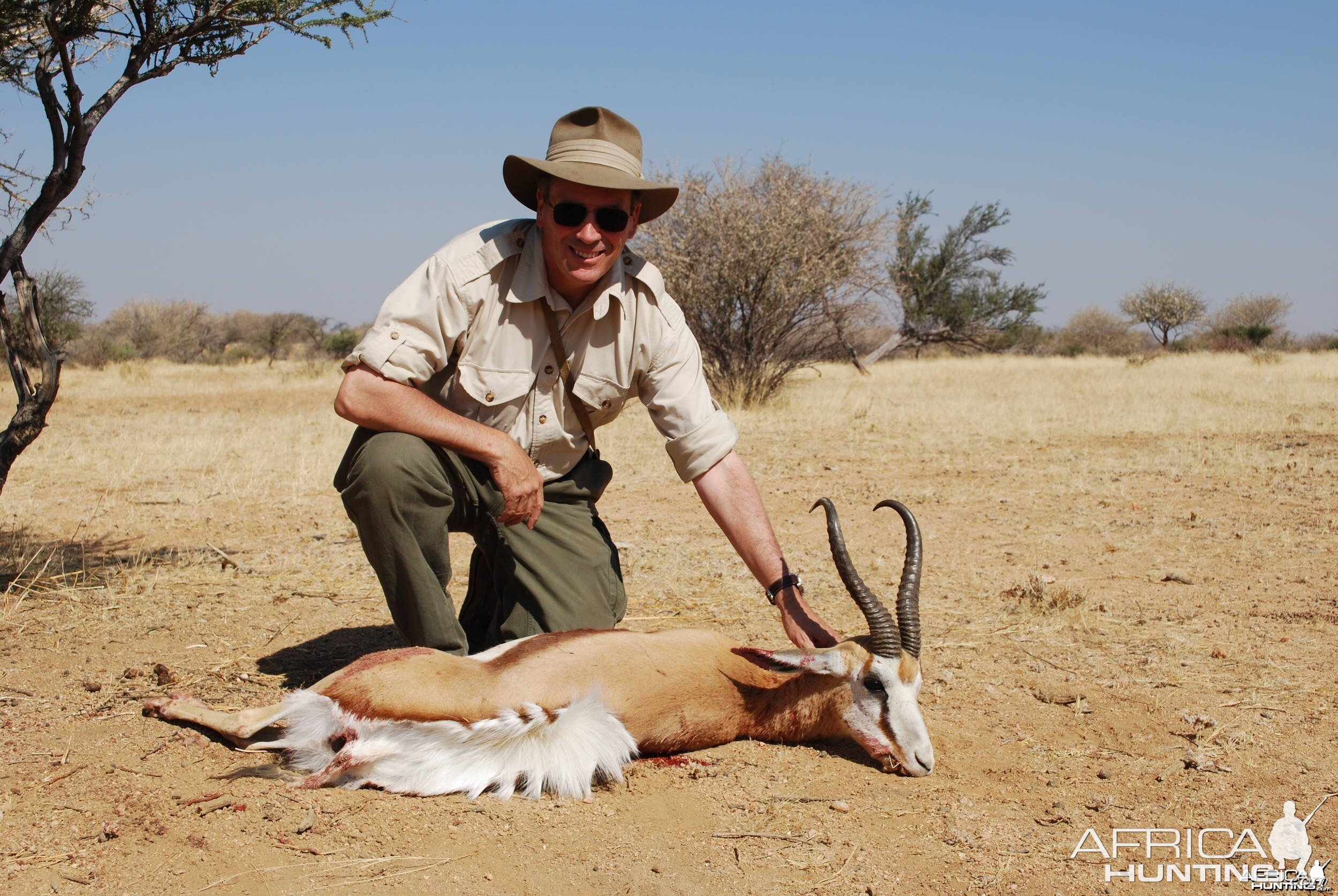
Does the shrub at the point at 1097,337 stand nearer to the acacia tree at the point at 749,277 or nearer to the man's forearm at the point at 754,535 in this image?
the acacia tree at the point at 749,277

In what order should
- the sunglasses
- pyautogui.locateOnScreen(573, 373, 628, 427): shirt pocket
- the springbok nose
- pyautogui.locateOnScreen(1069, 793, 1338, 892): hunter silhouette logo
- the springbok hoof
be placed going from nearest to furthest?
pyautogui.locateOnScreen(1069, 793, 1338, 892): hunter silhouette logo → the springbok nose → the springbok hoof → the sunglasses → pyautogui.locateOnScreen(573, 373, 628, 427): shirt pocket

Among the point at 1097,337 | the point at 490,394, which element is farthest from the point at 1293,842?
the point at 1097,337

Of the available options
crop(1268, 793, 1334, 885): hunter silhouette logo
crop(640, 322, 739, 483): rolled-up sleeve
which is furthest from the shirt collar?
crop(1268, 793, 1334, 885): hunter silhouette logo

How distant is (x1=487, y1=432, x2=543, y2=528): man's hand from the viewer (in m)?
3.47

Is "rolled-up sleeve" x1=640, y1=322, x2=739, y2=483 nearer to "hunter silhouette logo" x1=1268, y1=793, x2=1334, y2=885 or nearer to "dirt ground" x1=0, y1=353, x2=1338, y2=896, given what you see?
"dirt ground" x1=0, y1=353, x2=1338, y2=896

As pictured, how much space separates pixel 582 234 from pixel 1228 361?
81.8 feet

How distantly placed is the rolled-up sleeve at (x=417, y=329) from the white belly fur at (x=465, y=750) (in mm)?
1135

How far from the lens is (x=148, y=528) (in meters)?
6.34

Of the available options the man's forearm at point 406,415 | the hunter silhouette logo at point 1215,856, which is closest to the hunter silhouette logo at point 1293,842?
the hunter silhouette logo at point 1215,856

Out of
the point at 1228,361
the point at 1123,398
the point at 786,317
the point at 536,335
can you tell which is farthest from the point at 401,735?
the point at 1228,361

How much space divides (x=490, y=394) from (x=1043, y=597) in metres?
2.74

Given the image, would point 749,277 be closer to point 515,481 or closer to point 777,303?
point 777,303

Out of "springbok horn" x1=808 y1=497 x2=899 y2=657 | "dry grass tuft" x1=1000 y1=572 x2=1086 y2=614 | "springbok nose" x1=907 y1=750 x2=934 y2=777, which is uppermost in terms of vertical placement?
"springbok horn" x1=808 y1=497 x2=899 y2=657

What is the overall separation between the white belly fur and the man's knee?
75cm
